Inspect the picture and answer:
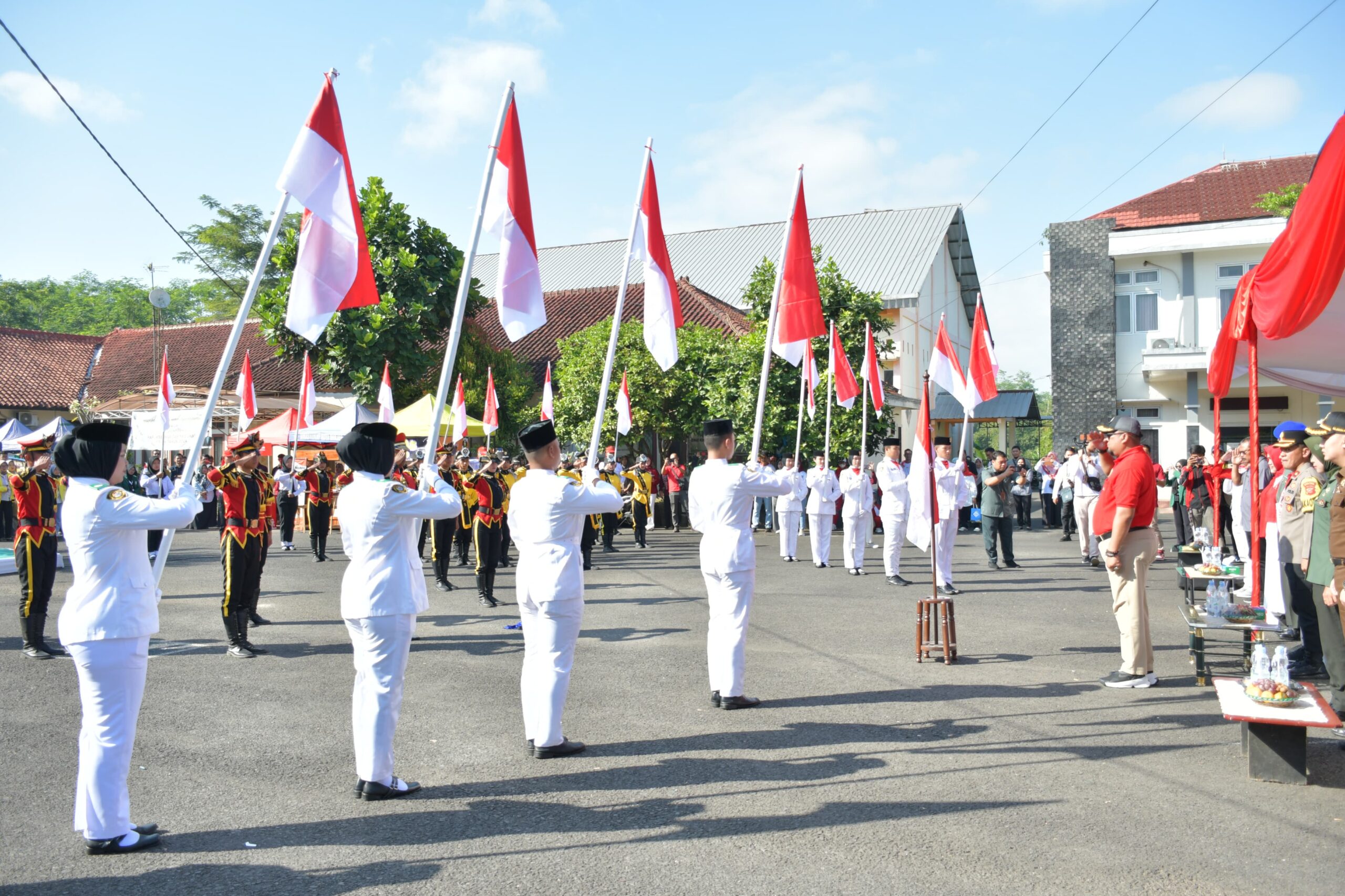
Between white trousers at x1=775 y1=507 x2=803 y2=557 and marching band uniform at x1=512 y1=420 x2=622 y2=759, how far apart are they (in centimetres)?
1079

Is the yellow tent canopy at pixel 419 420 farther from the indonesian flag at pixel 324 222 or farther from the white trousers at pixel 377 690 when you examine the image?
the white trousers at pixel 377 690

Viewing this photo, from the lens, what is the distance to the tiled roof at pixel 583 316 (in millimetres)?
34719

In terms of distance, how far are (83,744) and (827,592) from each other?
9.31 m

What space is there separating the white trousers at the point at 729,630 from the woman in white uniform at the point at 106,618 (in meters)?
3.55

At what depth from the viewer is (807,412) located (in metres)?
24.2

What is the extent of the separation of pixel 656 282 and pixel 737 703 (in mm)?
3383

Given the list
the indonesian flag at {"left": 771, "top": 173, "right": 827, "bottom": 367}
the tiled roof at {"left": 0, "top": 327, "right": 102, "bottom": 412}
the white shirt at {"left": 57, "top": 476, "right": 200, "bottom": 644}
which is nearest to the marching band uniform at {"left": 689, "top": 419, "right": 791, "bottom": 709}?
the indonesian flag at {"left": 771, "top": 173, "right": 827, "bottom": 367}

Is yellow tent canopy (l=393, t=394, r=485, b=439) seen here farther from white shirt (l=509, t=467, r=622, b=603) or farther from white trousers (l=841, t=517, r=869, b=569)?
white shirt (l=509, t=467, r=622, b=603)

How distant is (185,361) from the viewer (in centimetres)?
4141

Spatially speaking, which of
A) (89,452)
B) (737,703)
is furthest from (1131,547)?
(89,452)

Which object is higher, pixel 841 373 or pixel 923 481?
pixel 841 373

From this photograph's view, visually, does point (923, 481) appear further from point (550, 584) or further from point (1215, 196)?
point (1215, 196)

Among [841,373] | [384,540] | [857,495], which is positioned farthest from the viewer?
[841,373]

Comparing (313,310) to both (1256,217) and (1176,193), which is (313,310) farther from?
(1176,193)
